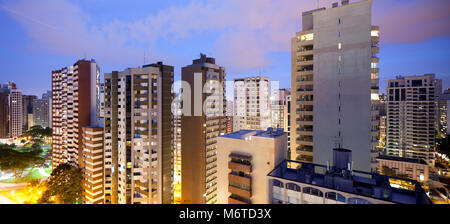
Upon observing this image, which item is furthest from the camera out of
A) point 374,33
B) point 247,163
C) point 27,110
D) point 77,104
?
point 27,110

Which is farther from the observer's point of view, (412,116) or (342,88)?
(412,116)

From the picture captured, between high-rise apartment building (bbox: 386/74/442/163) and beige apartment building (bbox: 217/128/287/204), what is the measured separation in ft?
142

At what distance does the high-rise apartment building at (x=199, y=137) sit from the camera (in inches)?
982

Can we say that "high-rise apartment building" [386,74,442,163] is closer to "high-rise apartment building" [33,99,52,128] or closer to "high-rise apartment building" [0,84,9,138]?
"high-rise apartment building" [0,84,9,138]

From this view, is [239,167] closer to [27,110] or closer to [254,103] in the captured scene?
[254,103]

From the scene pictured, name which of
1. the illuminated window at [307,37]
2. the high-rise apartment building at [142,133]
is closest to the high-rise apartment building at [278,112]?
the illuminated window at [307,37]

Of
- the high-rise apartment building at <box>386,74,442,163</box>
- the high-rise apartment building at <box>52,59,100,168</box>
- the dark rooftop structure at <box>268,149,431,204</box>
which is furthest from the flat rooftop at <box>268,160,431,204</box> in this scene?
the high-rise apartment building at <box>386,74,442,163</box>

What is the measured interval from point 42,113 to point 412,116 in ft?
322

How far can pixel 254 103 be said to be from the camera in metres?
46.0

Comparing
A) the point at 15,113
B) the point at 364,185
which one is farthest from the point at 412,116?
the point at 15,113

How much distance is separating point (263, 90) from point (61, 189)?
39.5m

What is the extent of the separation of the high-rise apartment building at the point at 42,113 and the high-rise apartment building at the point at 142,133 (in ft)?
182
